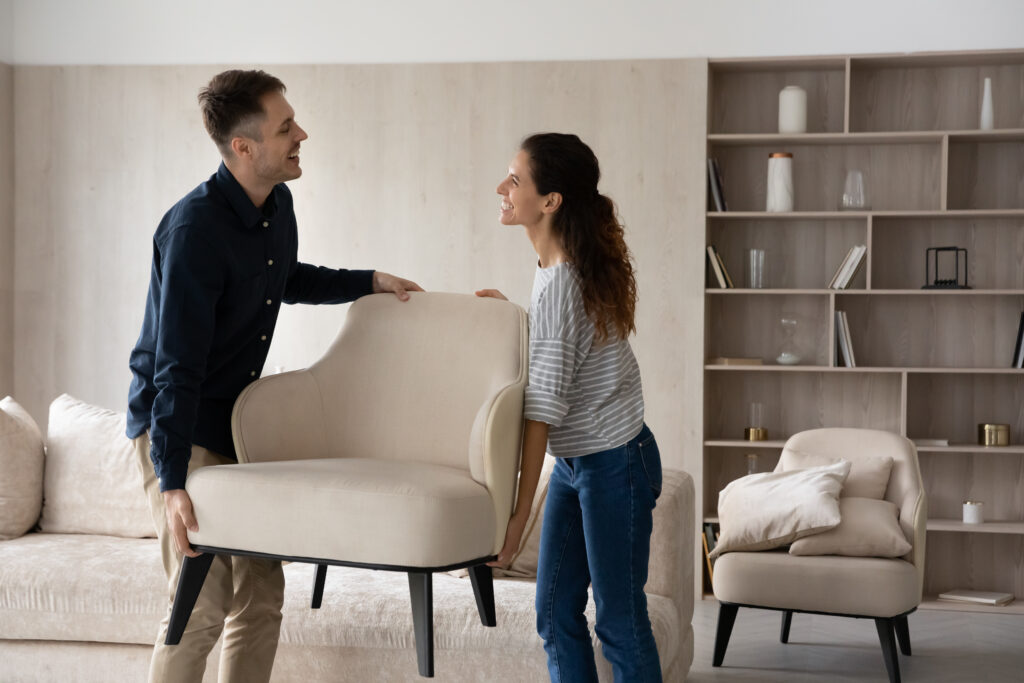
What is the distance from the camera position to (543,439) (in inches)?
87.0

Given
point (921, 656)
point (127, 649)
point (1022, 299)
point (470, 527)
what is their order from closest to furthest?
point (470, 527) → point (127, 649) → point (921, 656) → point (1022, 299)

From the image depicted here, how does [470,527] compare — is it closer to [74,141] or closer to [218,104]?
[218,104]

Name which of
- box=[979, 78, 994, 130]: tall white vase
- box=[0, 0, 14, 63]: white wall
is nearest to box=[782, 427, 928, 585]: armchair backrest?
box=[979, 78, 994, 130]: tall white vase

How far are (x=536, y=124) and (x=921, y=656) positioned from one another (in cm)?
267

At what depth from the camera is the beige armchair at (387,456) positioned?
6.82 feet

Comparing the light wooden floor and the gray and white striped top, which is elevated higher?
the gray and white striped top

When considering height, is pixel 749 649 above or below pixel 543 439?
below

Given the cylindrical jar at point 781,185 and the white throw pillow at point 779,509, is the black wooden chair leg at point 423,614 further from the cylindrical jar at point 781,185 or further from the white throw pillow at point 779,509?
the cylindrical jar at point 781,185

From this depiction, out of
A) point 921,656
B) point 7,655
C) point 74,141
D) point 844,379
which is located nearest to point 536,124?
point 844,379

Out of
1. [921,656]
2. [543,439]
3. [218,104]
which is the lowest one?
[921,656]

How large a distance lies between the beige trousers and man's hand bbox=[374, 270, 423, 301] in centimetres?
54

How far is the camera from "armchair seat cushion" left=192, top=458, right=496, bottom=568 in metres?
2.06

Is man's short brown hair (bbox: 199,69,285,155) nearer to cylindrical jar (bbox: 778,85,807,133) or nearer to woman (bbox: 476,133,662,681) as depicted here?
woman (bbox: 476,133,662,681)

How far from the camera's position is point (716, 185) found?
4895 millimetres
